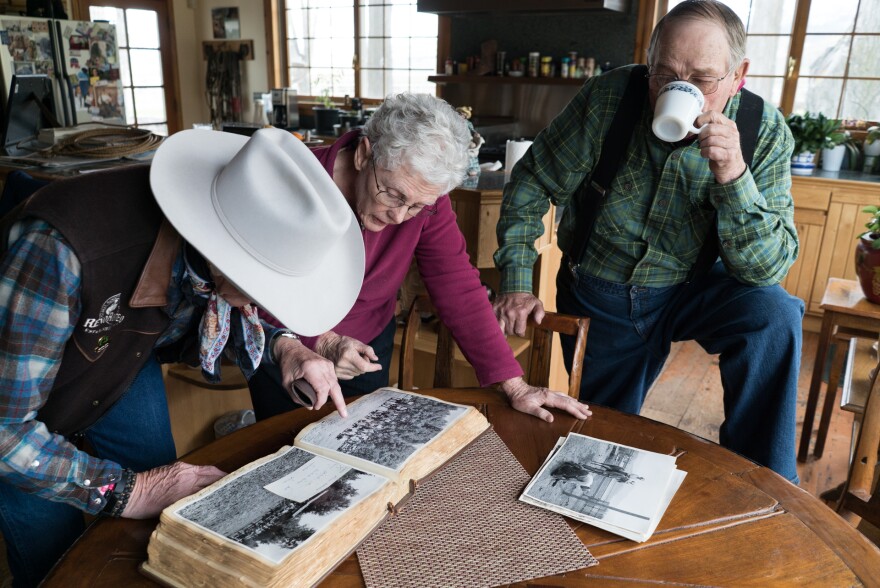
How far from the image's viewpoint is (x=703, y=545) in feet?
3.10

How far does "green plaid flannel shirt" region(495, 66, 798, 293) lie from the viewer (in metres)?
1.46

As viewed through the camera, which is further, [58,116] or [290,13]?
[290,13]

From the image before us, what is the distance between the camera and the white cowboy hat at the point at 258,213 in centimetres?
96

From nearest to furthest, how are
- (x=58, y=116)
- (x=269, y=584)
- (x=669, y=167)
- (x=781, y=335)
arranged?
(x=269, y=584)
(x=781, y=335)
(x=669, y=167)
(x=58, y=116)

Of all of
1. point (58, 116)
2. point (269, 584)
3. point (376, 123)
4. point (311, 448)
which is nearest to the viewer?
point (269, 584)

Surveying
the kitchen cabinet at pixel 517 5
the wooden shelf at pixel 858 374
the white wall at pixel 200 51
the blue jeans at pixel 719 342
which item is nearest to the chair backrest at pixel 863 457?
the blue jeans at pixel 719 342

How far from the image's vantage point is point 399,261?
159cm

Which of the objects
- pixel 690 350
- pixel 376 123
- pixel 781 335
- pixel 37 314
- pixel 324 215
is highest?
pixel 376 123

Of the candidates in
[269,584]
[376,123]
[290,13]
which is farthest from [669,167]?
[290,13]

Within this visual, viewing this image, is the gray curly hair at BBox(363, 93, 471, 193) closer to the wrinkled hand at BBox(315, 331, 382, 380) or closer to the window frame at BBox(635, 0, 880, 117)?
the wrinkled hand at BBox(315, 331, 382, 380)

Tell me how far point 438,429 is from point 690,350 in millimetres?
3095

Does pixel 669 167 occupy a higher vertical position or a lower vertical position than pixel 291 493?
higher

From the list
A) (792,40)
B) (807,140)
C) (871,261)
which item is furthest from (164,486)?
(792,40)

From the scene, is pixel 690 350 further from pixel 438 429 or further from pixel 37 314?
pixel 37 314
